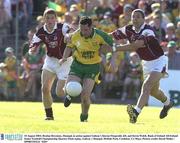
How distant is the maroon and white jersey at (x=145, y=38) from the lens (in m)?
16.4

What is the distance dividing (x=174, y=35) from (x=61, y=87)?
334 inches

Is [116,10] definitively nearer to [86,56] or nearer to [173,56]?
[173,56]

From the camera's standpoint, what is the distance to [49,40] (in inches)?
688

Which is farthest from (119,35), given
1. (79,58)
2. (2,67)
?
(2,67)

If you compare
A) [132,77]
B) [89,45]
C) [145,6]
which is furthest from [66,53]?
[145,6]

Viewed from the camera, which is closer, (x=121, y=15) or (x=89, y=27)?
(x=89, y=27)

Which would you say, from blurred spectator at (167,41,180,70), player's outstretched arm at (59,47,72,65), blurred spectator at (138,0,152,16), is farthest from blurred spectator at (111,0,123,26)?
player's outstretched arm at (59,47,72,65)

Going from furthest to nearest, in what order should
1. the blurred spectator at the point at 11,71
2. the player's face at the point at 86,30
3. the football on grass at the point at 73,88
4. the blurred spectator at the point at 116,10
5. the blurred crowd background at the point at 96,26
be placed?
the blurred spectator at the point at 11,71
the blurred spectator at the point at 116,10
the blurred crowd background at the point at 96,26
the player's face at the point at 86,30
the football on grass at the point at 73,88

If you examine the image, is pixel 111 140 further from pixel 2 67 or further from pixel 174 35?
pixel 2 67

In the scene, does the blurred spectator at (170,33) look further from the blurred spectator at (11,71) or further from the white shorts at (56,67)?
the white shorts at (56,67)

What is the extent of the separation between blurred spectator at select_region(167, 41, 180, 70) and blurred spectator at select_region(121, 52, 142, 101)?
3.83ft

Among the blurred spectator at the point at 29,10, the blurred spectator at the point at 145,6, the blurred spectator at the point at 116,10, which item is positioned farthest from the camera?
the blurred spectator at the point at 29,10

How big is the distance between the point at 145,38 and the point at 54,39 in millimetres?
2297

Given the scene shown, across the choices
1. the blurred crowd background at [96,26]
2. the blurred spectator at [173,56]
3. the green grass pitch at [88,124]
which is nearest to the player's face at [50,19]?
the green grass pitch at [88,124]
